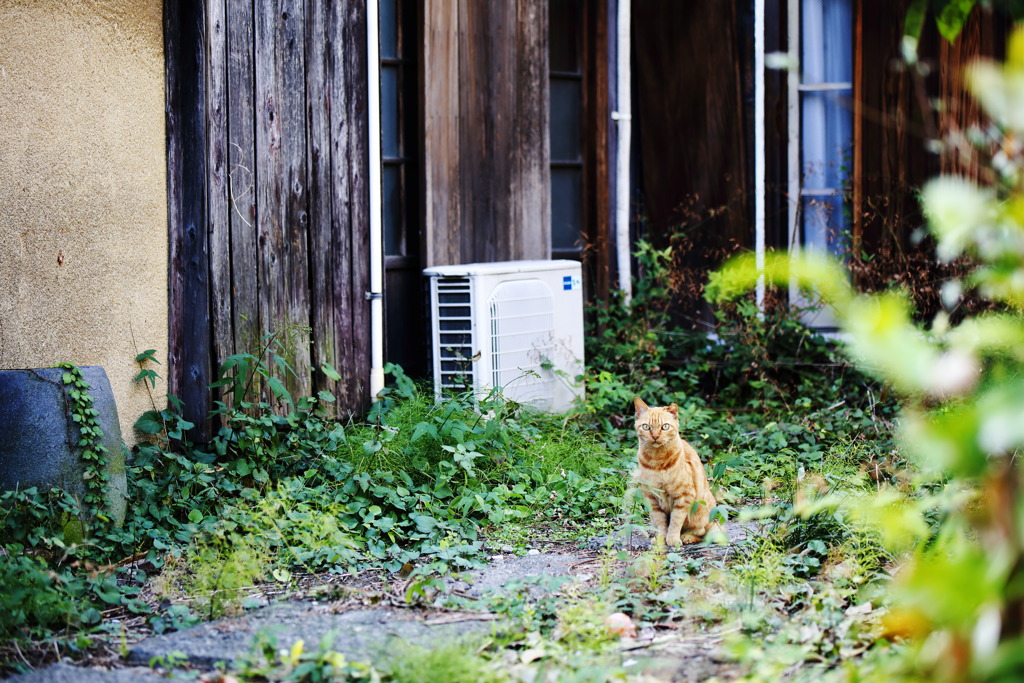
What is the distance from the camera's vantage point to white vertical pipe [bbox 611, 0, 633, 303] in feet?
22.6

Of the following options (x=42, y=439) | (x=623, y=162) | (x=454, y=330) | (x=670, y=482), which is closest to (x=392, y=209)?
(x=454, y=330)

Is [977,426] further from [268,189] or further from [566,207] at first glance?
[566,207]

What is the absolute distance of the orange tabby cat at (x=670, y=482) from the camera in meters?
3.90

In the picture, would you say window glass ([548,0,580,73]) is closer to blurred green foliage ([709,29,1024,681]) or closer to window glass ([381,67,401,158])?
window glass ([381,67,401,158])

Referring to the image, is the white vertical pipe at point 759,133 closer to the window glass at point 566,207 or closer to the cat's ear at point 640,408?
the window glass at point 566,207

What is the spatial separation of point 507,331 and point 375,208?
38.0 inches

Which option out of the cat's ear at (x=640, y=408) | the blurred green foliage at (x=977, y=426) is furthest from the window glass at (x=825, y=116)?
the blurred green foliage at (x=977, y=426)

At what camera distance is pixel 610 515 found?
14.5 ft

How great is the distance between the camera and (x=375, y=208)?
18.2ft

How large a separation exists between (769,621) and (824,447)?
8.17 feet

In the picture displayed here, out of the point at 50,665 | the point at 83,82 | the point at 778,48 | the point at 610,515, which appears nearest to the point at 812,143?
the point at 778,48

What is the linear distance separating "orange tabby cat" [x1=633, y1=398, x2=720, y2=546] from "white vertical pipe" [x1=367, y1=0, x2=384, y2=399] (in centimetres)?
190

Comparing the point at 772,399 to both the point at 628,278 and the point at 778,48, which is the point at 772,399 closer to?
the point at 628,278

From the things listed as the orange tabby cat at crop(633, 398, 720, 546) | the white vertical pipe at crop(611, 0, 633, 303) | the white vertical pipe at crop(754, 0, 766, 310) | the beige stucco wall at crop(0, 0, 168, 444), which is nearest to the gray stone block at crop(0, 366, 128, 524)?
the beige stucco wall at crop(0, 0, 168, 444)
